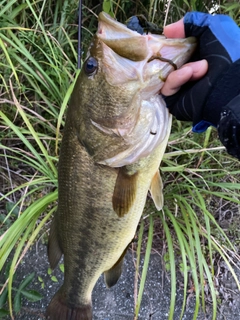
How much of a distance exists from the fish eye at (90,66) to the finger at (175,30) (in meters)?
0.28

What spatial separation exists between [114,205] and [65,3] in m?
1.42

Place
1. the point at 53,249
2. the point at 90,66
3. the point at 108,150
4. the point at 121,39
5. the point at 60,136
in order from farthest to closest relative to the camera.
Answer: the point at 60,136 < the point at 53,249 < the point at 108,150 < the point at 90,66 < the point at 121,39

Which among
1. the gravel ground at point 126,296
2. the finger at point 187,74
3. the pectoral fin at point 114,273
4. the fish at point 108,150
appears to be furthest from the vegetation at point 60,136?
the finger at point 187,74

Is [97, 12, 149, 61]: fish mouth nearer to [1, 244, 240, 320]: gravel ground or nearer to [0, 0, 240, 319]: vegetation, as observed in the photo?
[0, 0, 240, 319]: vegetation

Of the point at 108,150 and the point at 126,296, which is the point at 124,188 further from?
the point at 126,296

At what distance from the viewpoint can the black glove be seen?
4.14 ft

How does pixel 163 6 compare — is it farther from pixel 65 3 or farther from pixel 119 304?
pixel 119 304

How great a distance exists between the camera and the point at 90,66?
136cm

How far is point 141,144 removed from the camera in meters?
1.46

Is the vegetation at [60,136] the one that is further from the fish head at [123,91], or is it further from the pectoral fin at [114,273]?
the fish head at [123,91]

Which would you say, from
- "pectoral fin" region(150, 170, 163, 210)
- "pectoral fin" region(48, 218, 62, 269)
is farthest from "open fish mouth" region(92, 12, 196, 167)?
"pectoral fin" region(48, 218, 62, 269)

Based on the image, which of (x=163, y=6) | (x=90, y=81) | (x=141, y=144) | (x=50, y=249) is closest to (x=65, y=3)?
(x=163, y=6)

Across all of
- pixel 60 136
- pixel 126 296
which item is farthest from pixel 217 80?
pixel 126 296

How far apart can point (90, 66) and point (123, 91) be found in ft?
0.49
